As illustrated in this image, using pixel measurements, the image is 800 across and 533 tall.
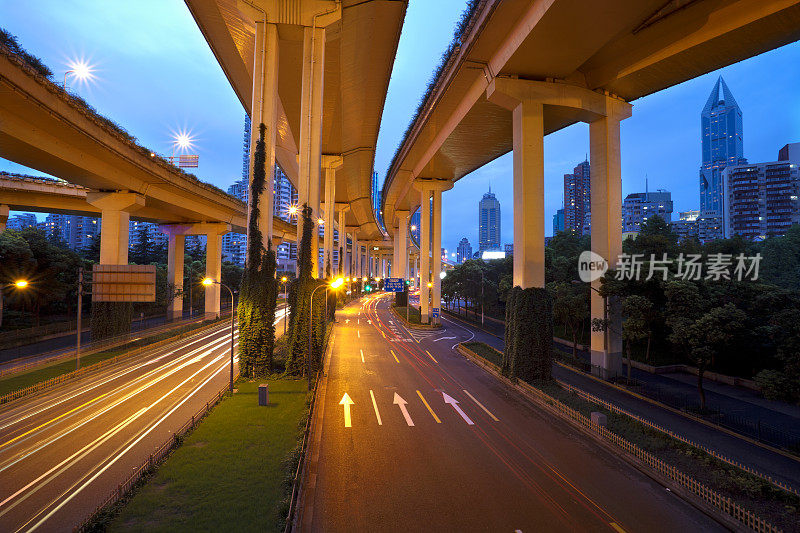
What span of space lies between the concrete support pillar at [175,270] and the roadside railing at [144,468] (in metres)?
41.9

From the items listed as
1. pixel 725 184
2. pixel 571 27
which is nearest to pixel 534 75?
pixel 571 27

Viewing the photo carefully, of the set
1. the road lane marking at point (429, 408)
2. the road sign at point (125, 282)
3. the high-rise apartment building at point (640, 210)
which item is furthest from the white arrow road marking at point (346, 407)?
the high-rise apartment building at point (640, 210)

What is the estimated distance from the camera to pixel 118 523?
8617 mm

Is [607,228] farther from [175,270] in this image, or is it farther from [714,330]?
[175,270]

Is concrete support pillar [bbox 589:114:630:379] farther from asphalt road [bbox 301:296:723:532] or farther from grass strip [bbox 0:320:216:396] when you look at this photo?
grass strip [bbox 0:320:216:396]

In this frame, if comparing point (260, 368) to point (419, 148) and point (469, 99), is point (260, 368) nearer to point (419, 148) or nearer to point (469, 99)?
point (469, 99)

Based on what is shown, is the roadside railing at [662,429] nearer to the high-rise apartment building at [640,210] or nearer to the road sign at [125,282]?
the road sign at [125,282]

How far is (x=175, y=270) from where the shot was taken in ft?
177

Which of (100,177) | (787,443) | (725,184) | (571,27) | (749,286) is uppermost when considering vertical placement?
(725,184)

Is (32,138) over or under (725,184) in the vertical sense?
under

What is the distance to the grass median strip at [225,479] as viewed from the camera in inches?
342

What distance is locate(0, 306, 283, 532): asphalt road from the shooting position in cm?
1008

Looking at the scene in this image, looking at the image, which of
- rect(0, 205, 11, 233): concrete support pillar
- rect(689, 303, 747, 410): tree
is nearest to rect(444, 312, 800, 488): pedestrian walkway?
rect(689, 303, 747, 410): tree

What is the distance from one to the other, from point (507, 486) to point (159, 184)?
3958 centimetres
